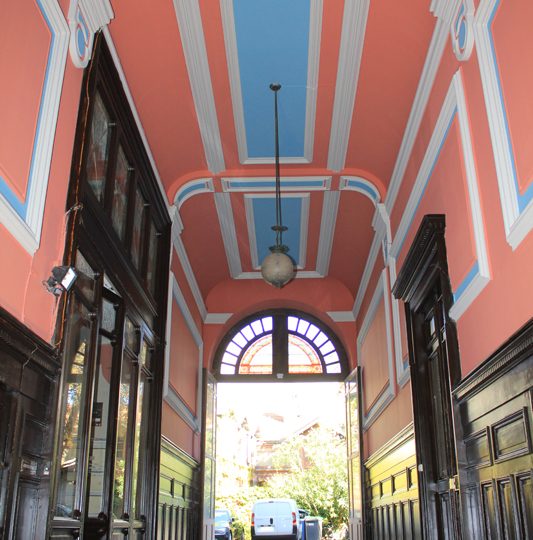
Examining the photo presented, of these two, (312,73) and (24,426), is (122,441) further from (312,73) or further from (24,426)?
(312,73)

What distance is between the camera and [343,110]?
588 cm

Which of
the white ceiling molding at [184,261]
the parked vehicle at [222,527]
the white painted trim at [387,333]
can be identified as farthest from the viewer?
the parked vehicle at [222,527]

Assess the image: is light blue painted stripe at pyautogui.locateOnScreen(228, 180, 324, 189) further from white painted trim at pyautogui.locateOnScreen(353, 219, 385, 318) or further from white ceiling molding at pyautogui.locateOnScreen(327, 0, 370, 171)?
white painted trim at pyautogui.locateOnScreen(353, 219, 385, 318)

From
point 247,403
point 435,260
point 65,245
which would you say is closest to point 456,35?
point 435,260

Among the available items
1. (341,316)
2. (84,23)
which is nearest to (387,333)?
(341,316)

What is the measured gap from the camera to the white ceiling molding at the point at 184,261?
729cm

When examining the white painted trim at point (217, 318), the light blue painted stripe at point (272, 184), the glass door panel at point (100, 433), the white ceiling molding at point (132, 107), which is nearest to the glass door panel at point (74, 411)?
the glass door panel at point (100, 433)

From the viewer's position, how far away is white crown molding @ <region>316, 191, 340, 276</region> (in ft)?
25.1

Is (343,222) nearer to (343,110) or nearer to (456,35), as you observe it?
(343,110)

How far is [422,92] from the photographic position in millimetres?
5238

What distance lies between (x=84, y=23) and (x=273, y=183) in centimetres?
329

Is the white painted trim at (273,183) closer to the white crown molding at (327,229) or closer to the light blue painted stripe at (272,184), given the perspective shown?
the light blue painted stripe at (272,184)

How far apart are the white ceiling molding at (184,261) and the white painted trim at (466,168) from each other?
118 inches

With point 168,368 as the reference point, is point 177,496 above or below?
below
